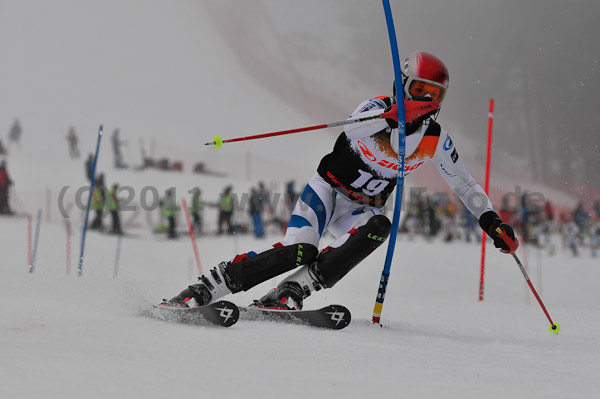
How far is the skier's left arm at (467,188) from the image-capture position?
11.6 ft

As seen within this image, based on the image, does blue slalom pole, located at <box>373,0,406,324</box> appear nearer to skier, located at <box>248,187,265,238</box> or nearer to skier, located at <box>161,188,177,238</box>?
skier, located at <box>161,188,177,238</box>

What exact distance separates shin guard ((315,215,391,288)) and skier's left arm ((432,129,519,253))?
2.11 ft

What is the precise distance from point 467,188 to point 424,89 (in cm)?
73

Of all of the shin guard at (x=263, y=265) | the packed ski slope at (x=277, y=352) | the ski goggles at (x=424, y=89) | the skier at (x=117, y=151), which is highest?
the skier at (x=117, y=151)

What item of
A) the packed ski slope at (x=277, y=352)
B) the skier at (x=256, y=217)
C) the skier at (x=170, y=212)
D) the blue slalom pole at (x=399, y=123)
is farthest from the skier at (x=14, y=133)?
the blue slalom pole at (x=399, y=123)

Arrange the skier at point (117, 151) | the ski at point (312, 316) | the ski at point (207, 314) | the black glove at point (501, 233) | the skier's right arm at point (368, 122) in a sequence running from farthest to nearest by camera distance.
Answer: the skier at point (117, 151), the black glove at point (501, 233), the skier's right arm at point (368, 122), the ski at point (312, 316), the ski at point (207, 314)

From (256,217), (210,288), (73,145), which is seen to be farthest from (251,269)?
(73,145)

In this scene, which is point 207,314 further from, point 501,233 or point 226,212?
point 226,212

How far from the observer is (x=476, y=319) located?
4270 millimetres

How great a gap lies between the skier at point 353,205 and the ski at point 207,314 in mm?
75

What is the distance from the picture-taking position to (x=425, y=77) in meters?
3.31

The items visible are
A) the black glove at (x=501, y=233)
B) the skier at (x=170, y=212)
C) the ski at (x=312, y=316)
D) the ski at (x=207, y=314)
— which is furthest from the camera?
the skier at (x=170, y=212)

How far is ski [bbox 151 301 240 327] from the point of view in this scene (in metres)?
2.78

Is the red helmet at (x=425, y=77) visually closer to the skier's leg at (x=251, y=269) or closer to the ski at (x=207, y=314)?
the skier's leg at (x=251, y=269)
